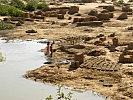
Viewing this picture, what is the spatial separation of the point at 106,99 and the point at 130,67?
4.01m

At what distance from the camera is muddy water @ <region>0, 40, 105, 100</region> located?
12.8 metres

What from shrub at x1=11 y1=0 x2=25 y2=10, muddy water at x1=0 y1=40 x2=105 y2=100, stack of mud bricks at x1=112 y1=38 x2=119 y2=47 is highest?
shrub at x1=11 y1=0 x2=25 y2=10

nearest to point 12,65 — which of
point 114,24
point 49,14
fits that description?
point 114,24

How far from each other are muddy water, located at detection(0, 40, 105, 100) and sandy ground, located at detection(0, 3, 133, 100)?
53 centimetres

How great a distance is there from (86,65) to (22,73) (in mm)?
2722

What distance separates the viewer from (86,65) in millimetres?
16438

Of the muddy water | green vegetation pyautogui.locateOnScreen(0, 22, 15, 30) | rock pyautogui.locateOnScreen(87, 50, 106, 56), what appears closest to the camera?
the muddy water

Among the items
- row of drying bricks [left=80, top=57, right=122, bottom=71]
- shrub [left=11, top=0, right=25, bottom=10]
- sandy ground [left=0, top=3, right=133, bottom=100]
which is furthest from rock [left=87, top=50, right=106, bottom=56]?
shrub [left=11, top=0, right=25, bottom=10]

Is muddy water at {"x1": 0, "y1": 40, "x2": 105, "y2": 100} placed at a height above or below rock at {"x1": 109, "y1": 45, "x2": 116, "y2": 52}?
below

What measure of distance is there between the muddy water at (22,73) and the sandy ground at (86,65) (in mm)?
526

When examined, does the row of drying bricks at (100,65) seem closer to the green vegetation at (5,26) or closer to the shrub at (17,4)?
the green vegetation at (5,26)

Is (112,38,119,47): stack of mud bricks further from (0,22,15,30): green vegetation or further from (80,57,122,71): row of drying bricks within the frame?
(0,22,15,30): green vegetation

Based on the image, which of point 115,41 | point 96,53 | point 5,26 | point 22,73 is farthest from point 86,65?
point 5,26

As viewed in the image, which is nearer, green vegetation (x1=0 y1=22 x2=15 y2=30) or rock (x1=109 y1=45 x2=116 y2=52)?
rock (x1=109 y1=45 x2=116 y2=52)
